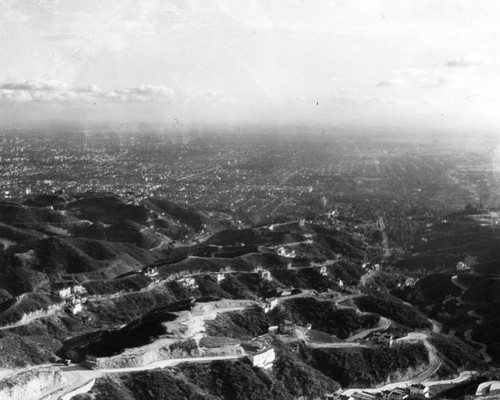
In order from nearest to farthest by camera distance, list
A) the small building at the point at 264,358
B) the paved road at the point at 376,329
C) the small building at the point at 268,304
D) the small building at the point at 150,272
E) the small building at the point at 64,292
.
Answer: the small building at the point at 264,358 < the paved road at the point at 376,329 < the small building at the point at 268,304 < the small building at the point at 64,292 < the small building at the point at 150,272

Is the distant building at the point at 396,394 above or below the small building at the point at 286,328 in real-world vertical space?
below

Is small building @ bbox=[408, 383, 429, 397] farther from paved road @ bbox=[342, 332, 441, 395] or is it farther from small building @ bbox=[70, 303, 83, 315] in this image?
small building @ bbox=[70, 303, 83, 315]

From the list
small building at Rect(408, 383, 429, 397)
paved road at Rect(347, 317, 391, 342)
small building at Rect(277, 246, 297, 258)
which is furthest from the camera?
small building at Rect(277, 246, 297, 258)

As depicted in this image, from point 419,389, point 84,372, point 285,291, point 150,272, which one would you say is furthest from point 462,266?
point 84,372

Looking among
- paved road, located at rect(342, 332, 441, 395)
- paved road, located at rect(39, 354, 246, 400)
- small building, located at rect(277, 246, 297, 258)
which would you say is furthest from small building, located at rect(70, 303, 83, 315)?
small building, located at rect(277, 246, 297, 258)

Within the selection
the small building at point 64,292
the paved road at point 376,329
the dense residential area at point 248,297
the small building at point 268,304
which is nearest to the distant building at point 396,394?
the dense residential area at point 248,297

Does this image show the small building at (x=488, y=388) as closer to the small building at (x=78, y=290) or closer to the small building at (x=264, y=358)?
the small building at (x=264, y=358)

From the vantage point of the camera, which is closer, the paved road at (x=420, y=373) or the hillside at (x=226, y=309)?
the hillside at (x=226, y=309)

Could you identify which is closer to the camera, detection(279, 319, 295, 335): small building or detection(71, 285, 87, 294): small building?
detection(279, 319, 295, 335): small building

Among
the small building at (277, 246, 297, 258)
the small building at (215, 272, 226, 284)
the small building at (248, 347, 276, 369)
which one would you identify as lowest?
the small building at (277, 246, 297, 258)
